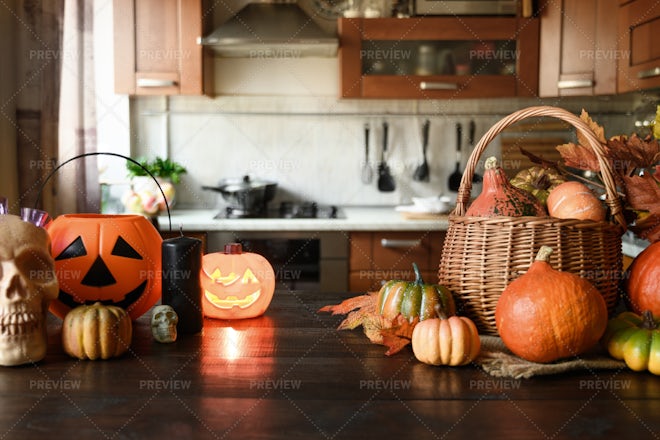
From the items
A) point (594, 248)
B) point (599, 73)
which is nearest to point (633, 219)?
point (594, 248)

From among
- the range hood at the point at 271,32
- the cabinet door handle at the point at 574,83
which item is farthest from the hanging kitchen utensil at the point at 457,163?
the range hood at the point at 271,32

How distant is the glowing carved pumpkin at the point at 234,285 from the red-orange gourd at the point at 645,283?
640 mm

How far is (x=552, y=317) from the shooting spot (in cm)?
97

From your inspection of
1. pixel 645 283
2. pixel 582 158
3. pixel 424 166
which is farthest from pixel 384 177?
pixel 645 283

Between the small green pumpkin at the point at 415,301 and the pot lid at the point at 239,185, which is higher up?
the pot lid at the point at 239,185

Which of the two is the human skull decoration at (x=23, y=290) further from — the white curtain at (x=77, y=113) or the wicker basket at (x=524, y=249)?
the white curtain at (x=77, y=113)

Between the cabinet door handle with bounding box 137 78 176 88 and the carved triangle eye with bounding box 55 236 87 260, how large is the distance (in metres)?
2.05

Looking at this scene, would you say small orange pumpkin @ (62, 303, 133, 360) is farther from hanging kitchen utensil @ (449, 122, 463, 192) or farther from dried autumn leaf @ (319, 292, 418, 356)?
hanging kitchen utensil @ (449, 122, 463, 192)

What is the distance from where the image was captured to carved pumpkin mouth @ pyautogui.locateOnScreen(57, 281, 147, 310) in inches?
46.6

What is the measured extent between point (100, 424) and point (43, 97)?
2.19 m

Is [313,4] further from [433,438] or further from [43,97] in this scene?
[433,438]

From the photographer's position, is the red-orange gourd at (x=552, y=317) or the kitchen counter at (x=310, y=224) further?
the kitchen counter at (x=310, y=224)

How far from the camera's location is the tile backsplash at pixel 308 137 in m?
3.54

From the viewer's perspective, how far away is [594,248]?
1.13 meters
